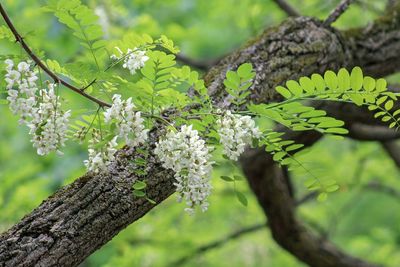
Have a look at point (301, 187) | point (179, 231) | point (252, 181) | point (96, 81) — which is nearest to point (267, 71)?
point (96, 81)

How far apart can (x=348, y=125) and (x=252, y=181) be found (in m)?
0.50

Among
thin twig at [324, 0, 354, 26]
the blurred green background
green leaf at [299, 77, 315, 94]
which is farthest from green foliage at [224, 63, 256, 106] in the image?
the blurred green background

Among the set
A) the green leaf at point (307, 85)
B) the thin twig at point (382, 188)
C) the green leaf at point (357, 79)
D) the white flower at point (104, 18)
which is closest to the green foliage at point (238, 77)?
the green leaf at point (307, 85)

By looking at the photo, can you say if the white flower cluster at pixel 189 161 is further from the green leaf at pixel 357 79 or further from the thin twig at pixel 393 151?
the thin twig at pixel 393 151

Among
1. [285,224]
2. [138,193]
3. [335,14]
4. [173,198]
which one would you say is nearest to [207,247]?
[173,198]

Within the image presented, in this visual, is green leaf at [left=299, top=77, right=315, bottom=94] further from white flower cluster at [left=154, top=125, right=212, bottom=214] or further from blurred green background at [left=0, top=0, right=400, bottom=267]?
blurred green background at [left=0, top=0, right=400, bottom=267]

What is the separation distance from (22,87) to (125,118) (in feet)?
0.68

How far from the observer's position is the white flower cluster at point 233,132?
1392 millimetres

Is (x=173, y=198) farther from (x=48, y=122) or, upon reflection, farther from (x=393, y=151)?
(x=48, y=122)

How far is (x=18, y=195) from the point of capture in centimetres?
342

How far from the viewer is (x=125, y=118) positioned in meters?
1.36

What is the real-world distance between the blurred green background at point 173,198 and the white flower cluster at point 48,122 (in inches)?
60.1

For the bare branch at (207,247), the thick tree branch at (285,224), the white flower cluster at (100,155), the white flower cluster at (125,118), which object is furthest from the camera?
the bare branch at (207,247)

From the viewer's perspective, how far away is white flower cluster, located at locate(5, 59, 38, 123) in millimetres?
1351
